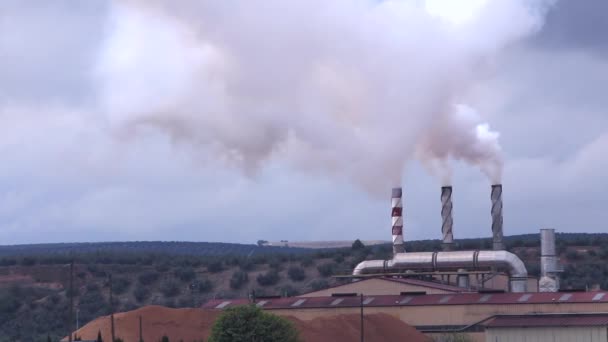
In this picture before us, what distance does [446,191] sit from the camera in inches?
A: 3524

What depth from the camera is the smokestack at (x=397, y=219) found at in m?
88.8

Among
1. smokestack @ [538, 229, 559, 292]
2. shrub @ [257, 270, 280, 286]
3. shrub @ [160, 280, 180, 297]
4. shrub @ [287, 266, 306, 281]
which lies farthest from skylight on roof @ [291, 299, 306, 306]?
shrub @ [287, 266, 306, 281]

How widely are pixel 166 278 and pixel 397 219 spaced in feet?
179

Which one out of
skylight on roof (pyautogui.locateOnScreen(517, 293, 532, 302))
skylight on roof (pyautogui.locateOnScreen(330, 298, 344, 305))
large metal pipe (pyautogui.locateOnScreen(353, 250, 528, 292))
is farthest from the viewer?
large metal pipe (pyautogui.locateOnScreen(353, 250, 528, 292))

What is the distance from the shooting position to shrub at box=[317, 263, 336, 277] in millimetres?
132875

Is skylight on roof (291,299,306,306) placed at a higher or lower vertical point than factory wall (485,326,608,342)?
higher

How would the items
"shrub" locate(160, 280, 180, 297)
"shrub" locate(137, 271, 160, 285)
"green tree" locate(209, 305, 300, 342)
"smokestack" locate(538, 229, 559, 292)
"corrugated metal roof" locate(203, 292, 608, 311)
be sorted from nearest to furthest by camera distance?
"green tree" locate(209, 305, 300, 342)
"corrugated metal roof" locate(203, 292, 608, 311)
"smokestack" locate(538, 229, 559, 292)
"shrub" locate(160, 280, 180, 297)
"shrub" locate(137, 271, 160, 285)

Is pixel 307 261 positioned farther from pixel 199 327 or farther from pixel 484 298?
pixel 199 327

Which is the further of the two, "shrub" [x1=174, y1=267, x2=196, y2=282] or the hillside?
"shrub" [x1=174, y1=267, x2=196, y2=282]

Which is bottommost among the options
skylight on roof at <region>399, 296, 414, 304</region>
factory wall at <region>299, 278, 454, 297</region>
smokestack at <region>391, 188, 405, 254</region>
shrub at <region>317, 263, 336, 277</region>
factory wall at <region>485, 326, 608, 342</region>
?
factory wall at <region>485, 326, 608, 342</region>

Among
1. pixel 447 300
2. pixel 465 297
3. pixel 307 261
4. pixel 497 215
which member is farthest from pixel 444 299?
pixel 307 261

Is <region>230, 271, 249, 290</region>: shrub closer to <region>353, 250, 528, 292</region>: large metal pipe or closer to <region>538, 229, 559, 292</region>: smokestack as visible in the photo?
<region>353, 250, 528, 292</region>: large metal pipe

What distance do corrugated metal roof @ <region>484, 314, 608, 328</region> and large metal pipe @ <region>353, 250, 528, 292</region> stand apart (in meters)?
10.2

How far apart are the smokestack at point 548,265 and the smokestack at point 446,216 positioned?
789 cm
